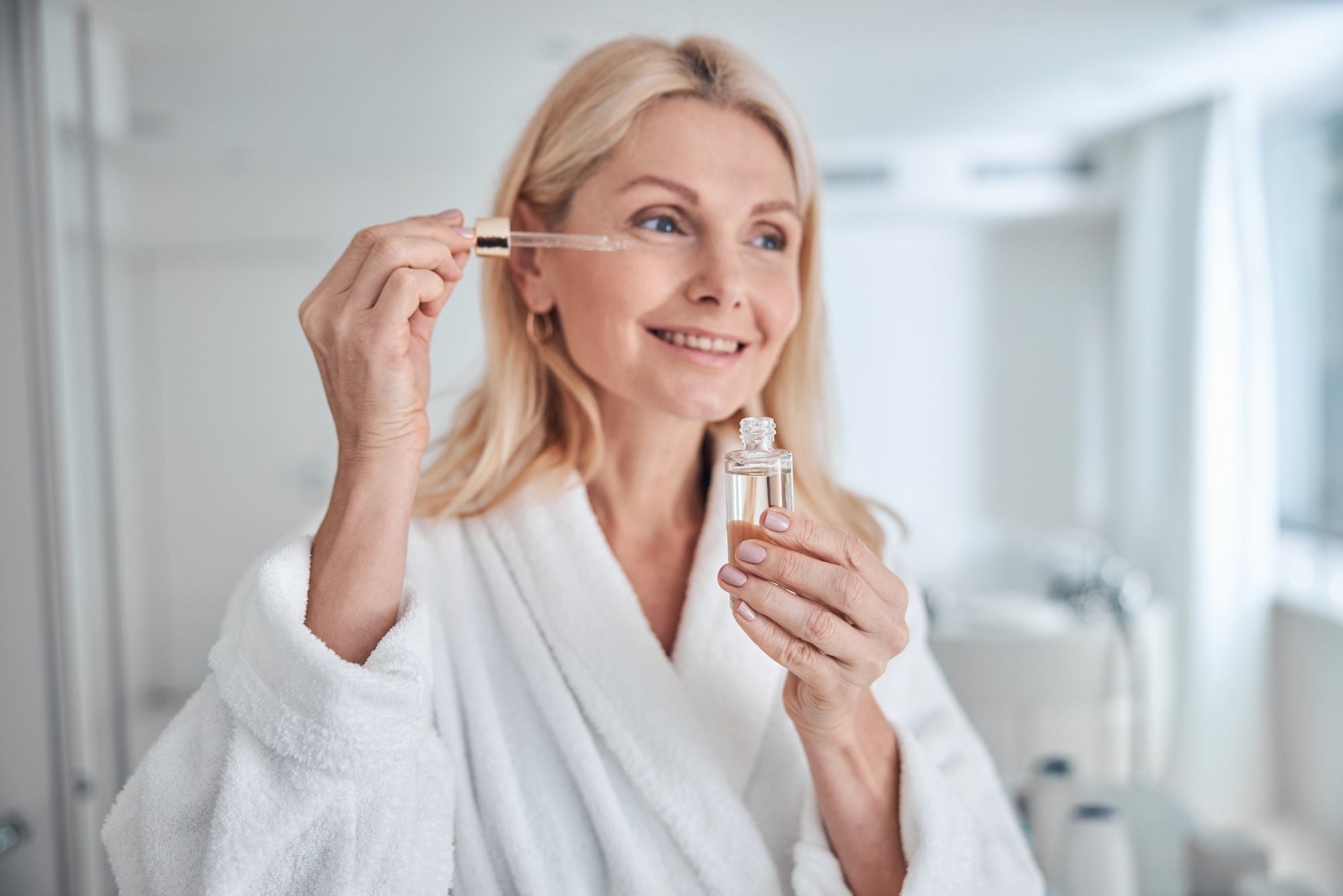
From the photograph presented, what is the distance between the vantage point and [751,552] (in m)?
0.75

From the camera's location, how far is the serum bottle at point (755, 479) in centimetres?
76

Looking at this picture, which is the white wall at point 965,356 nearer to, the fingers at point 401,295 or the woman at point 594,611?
the woman at point 594,611

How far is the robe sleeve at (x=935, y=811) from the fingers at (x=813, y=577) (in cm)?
25

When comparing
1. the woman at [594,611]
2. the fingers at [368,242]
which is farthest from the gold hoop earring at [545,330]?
the fingers at [368,242]

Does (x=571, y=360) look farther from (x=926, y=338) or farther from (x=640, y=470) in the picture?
(x=926, y=338)

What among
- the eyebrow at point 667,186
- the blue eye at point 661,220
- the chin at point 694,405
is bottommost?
the chin at point 694,405

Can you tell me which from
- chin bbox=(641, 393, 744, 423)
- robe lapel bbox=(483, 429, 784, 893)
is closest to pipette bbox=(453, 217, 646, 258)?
chin bbox=(641, 393, 744, 423)

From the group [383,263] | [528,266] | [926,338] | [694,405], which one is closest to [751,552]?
[694,405]

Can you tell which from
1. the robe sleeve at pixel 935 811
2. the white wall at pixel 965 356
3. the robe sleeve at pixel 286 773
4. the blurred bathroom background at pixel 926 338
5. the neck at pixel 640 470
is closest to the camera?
the robe sleeve at pixel 286 773

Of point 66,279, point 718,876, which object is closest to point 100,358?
point 66,279

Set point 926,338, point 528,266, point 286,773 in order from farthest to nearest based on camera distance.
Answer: point 926,338 < point 528,266 < point 286,773

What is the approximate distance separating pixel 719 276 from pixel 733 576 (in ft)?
1.07

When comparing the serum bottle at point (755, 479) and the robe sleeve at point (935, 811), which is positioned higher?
the serum bottle at point (755, 479)

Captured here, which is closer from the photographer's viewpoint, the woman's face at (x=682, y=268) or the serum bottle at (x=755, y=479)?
the serum bottle at (x=755, y=479)
